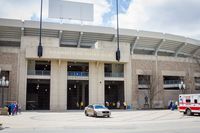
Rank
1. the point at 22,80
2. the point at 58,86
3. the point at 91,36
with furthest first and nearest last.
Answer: the point at 91,36 < the point at 58,86 < the point at 22,80

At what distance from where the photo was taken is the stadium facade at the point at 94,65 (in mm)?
44562

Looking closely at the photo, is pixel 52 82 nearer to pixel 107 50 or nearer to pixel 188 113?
pixel 107 50

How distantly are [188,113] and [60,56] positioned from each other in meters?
23.2

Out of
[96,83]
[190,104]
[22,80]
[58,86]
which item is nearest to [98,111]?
[190,104]

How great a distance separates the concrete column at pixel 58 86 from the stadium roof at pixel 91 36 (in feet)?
28.5

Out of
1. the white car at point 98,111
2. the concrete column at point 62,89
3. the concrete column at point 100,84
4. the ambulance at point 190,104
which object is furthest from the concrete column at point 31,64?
the ambulance at point 190,104

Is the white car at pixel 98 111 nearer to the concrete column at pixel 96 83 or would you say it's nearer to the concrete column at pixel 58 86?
the concrete column at pixel 58 86

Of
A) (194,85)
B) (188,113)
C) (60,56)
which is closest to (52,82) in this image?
(60,56)

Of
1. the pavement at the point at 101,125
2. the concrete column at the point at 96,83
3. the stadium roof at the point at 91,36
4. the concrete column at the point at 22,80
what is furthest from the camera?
the stadium roof at the point at 91,36

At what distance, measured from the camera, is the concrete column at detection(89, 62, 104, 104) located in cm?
4750

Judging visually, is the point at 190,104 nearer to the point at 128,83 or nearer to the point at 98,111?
the point at 98,111

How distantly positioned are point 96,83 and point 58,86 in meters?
7.02

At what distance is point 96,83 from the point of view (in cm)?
4800

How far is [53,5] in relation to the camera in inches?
2087
